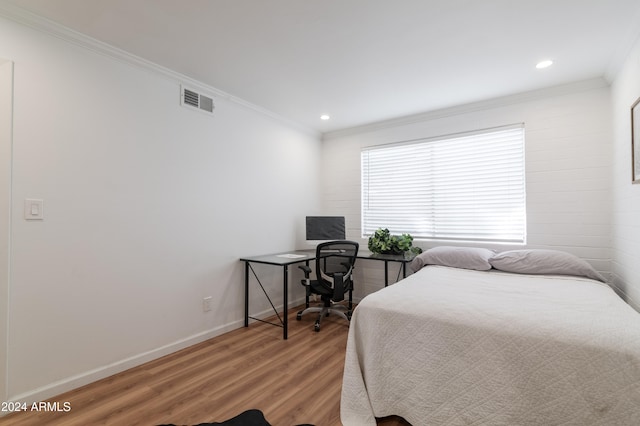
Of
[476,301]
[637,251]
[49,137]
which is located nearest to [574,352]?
[476,301]

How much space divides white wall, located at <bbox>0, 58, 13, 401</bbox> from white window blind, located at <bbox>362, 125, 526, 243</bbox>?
372 centimetres

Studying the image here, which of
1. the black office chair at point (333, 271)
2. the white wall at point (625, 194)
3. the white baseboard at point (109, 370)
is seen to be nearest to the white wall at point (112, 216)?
the white baseboard at point (109, 370)

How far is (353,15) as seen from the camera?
202 cm

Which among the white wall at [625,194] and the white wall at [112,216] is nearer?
the white wall at [112,216]

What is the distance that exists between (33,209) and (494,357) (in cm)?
297

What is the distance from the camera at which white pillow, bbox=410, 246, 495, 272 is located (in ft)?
9.76

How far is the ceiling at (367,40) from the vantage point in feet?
6.40

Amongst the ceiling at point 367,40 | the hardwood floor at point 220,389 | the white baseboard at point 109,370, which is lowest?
the hardwood floor at point 220,389

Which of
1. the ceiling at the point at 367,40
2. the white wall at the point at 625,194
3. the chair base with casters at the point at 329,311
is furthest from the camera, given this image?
the chair base with casters at the point at 329,311

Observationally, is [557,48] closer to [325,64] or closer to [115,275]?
[325,64]

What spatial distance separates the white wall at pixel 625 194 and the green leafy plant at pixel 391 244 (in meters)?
1.85

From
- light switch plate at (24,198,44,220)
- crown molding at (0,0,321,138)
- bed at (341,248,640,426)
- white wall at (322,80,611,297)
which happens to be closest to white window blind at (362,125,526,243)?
white wall at (322,80,611,297)

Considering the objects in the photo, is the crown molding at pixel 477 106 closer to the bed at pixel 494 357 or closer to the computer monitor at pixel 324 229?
the computer monitor at pixel 324 229

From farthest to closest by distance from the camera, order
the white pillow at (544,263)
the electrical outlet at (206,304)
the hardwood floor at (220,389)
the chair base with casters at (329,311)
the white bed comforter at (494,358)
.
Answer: the chair base with casters at (329,311) < the electrical outlet at (206,304) < the white pillow at (544,263) < the hardwood floor at (220,389) < the white bed comforter at (494,358)
